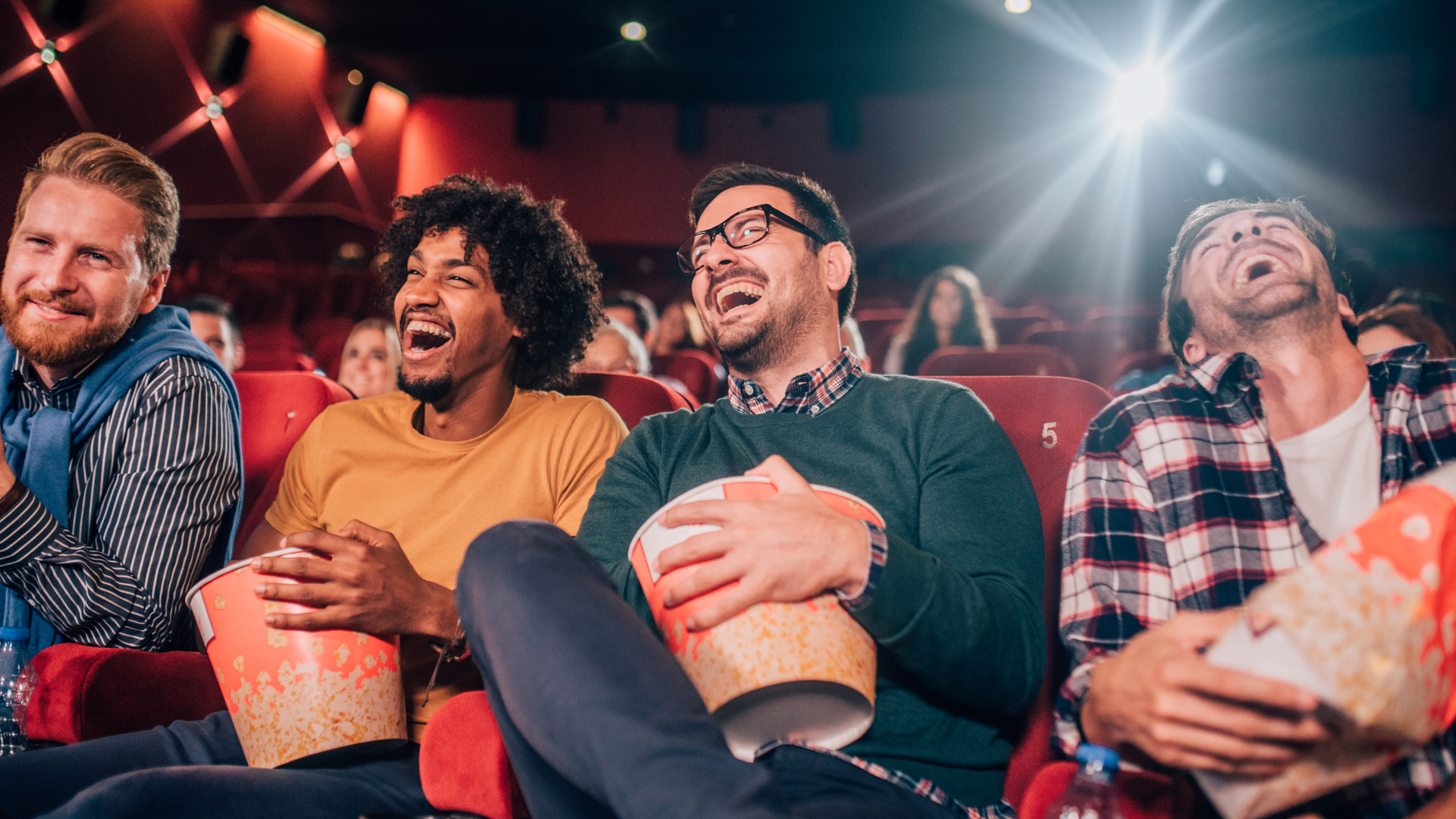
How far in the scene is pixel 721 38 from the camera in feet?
27.9

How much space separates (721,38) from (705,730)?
340 inches

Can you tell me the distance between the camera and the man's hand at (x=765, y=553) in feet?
2.75

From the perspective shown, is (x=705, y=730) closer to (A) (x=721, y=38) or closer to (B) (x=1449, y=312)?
(B) (x=1449, y=312)

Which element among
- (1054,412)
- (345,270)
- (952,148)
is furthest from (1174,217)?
(1054,412)

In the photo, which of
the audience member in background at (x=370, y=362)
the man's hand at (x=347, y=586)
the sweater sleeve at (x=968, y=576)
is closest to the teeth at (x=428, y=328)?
the man's hand at (x=347, y=586)

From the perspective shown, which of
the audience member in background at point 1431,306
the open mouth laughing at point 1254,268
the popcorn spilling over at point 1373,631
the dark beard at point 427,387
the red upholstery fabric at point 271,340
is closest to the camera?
the popcorn spilling over at point 1373,631

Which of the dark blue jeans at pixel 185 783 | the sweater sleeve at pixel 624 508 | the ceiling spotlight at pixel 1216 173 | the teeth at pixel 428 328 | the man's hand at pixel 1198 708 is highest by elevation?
the ceiling spotlight at pixel 1216 173

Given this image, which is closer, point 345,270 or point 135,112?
point 135,112

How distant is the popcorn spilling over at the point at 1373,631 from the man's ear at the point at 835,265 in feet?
2.96

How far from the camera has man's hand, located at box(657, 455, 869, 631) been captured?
33.0 inches

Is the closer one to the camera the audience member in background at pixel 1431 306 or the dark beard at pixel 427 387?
the dark beard at pixel 427 387

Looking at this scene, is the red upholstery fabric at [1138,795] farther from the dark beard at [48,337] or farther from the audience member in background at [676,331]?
the audience member in background at [676,331]

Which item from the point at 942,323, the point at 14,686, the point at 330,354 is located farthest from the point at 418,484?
the point at 330,354

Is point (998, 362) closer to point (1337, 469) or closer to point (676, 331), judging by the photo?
point (1337, 469)
